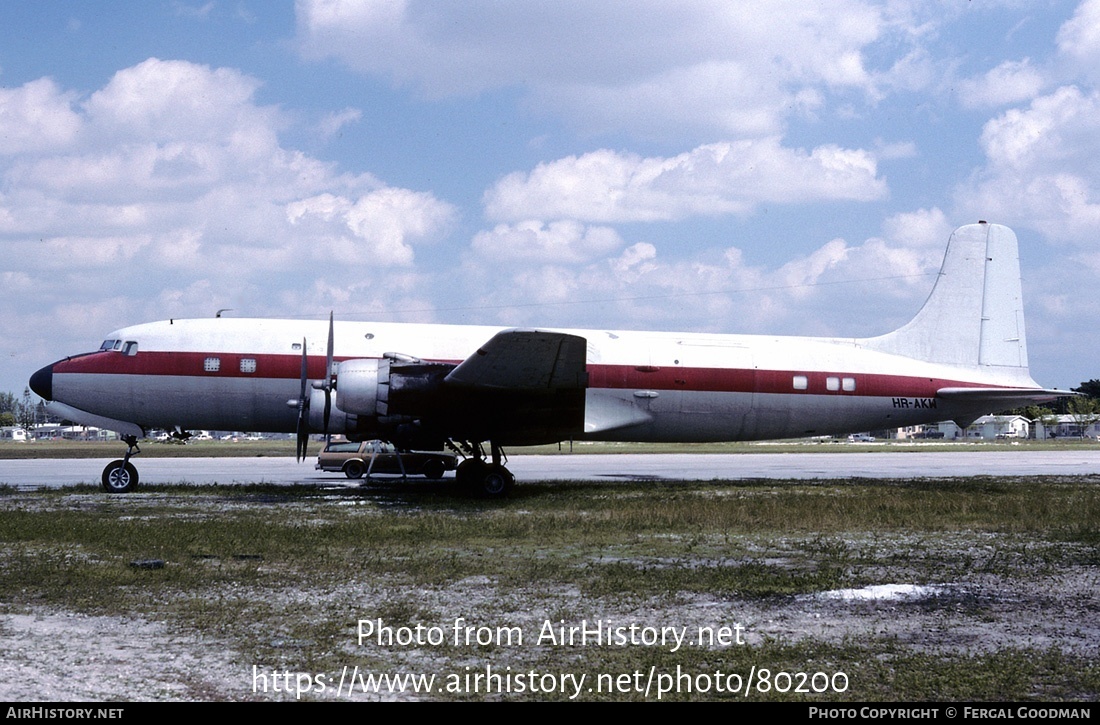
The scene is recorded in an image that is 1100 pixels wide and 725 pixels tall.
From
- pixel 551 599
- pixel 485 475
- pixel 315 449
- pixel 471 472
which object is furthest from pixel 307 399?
pixel 315 449

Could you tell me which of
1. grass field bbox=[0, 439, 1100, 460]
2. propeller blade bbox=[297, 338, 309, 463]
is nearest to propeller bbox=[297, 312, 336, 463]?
propeller blade bbox=[297, 338, 309, 463]

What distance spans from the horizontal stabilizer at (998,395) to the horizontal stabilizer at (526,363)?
10.9 meters

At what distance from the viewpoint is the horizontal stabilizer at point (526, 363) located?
56.9 feet

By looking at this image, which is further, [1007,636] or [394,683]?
[1007,636]

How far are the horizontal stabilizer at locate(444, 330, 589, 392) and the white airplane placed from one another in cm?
5

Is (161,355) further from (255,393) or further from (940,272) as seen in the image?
(940,272)

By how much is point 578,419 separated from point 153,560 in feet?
37.0

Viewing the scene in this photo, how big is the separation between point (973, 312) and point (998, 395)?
2.56 metres

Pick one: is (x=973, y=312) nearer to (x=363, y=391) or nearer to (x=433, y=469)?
(x=433, y=469)

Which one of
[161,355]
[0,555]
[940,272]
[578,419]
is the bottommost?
[0,555]

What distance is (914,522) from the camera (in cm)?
1562

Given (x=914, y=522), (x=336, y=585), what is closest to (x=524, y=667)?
(x=336, y=585)

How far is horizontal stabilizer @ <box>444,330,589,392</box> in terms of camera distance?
17.3 m

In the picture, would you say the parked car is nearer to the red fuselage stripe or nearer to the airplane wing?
the red fuselage stripe
